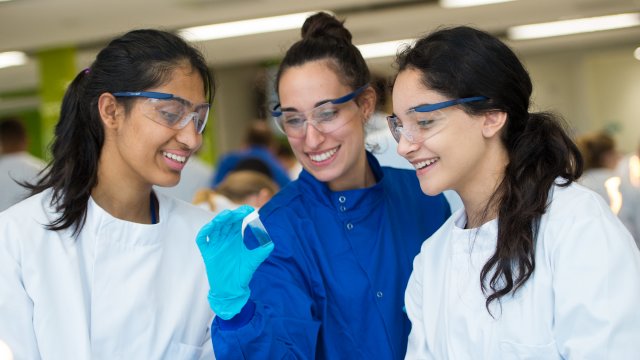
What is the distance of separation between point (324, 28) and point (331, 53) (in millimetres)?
147

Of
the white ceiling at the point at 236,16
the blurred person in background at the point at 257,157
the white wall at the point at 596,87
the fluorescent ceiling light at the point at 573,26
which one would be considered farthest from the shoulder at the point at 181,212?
the white wall at the point at 596,87

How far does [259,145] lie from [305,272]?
381cm

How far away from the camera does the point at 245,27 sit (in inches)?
381

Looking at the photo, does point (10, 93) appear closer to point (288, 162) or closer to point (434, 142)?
point (288, 162)

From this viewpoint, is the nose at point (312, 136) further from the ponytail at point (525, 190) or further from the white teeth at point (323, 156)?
the ponytail at point (525, 190)

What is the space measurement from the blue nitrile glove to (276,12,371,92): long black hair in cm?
61

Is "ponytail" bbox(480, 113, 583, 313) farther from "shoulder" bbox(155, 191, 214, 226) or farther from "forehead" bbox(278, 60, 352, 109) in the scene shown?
"shoulder" bbox(155, 191, 214, 226)

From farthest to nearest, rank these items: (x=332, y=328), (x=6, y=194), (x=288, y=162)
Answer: (x=288, y=162) < (x=6, y=194) < (x=332, y=328)

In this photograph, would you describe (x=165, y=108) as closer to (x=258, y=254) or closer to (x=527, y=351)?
(x=258, y=254)

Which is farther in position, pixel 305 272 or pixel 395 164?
pixel 395 164

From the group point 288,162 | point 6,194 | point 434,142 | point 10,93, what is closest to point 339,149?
point 434,142

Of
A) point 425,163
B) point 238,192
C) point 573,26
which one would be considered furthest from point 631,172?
point 573,26

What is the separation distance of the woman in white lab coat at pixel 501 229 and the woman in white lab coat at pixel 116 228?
581 mm

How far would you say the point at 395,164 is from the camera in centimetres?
269
